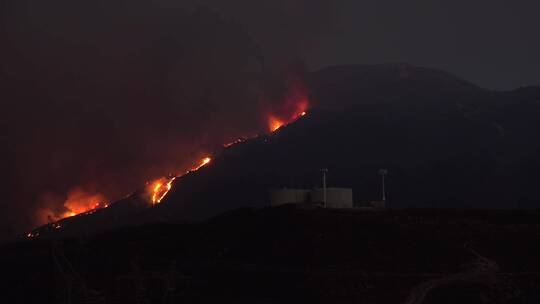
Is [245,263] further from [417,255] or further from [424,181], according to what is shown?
[424,181]

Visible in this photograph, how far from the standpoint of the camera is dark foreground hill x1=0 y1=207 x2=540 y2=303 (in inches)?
2245

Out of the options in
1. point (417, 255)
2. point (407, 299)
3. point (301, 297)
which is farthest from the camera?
point (417, 255)

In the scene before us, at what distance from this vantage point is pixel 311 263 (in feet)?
211

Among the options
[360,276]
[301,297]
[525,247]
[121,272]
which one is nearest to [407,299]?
[360,276]

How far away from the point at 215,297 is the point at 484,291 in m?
25.9

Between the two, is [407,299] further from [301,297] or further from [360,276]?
[301,297]

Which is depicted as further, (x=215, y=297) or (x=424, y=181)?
(x=424, y=181)

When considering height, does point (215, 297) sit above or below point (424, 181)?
below

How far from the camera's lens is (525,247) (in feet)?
210

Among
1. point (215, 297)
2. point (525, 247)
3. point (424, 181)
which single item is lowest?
point (215, 297)

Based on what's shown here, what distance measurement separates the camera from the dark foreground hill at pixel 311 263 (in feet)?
187

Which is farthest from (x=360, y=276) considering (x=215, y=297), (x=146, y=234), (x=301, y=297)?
(x=146, y=234)

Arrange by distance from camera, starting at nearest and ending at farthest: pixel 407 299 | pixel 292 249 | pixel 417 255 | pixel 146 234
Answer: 1. pixel 407 299
2. pixel 417 255
3. pixel 292 249
4. pixel 146 234

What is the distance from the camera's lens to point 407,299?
53438 mm
